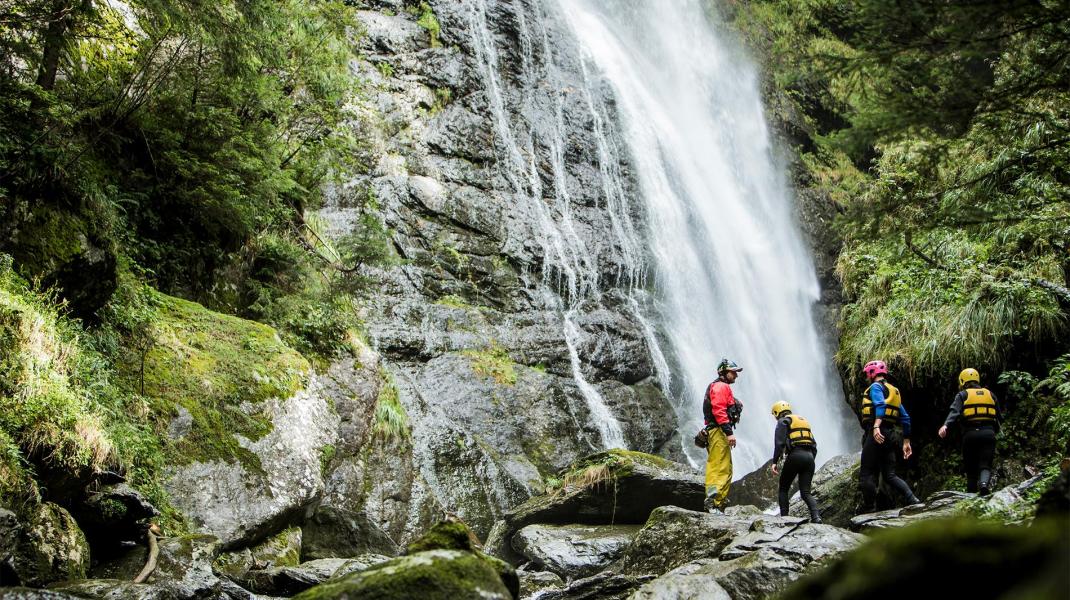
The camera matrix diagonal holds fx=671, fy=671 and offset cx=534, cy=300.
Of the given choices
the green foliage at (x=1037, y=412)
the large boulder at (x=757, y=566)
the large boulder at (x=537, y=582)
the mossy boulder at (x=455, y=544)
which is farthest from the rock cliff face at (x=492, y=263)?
the green foliage at (x=1037, y=412)

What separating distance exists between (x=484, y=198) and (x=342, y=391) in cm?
838

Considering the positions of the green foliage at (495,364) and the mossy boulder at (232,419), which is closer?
the mossy boulder at (232,419)

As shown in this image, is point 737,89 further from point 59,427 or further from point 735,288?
point 59,427

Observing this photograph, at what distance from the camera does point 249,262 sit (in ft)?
32.7

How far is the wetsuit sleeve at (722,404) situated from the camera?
311 inches

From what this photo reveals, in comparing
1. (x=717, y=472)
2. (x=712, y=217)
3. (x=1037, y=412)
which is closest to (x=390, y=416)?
(x=717, y=472)

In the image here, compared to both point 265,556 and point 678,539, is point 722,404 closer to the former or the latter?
point 678,539

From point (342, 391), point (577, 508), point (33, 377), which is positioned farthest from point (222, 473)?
point (577, 508)

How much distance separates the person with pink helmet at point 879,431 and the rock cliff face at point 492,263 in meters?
5.00

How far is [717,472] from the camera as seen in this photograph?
8.02 meters

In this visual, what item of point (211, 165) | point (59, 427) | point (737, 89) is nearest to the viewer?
point (59, 427)

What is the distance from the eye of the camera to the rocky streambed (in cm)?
159

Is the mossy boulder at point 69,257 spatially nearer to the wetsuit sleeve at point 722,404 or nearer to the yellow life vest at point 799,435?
the wetsuit sleeve at point 722,404

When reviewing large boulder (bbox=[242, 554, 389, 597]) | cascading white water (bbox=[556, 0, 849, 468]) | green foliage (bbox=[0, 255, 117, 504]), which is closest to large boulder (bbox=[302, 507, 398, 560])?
large boulder (bbox=[242, 554, 389, 597])
